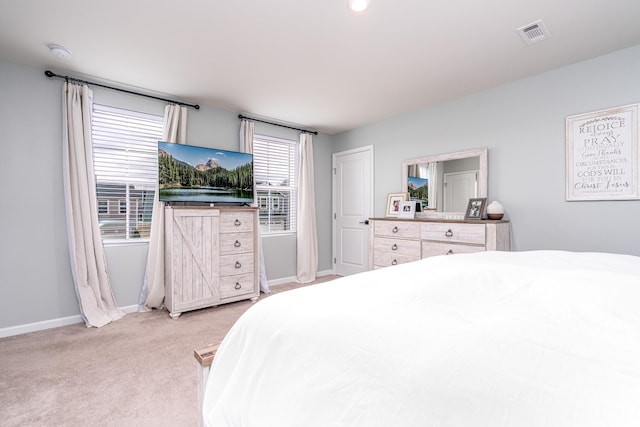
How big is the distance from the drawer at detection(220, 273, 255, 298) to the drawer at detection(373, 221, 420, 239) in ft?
5.50

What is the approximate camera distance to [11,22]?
2.11m

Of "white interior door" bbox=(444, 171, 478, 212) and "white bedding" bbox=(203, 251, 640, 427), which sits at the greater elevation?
"white interior door" bbox=(444, 171, 478, 212)

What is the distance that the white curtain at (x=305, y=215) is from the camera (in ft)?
14.9

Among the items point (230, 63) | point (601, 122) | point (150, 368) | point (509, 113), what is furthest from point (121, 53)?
point (601, 122)

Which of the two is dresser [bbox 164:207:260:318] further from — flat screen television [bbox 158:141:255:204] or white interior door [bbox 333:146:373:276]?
white interior door [bbox 333:146:373:276]

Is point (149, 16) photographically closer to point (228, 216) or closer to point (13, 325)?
point (228, 216)

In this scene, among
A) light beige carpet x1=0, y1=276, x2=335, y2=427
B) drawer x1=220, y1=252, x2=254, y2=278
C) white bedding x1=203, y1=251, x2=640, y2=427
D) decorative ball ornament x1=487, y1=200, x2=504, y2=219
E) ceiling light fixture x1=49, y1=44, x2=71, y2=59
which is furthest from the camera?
drawer x1=220, y1=252, x2=254, y2=278

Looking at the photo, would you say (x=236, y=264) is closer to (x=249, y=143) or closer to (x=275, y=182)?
(x=275, y=182)

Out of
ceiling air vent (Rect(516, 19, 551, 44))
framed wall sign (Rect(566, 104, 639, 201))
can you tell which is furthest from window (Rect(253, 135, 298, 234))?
framed wall sign (Rect(566, 104, 639, 201))

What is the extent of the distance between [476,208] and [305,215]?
233 cm

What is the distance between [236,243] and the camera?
352 cm

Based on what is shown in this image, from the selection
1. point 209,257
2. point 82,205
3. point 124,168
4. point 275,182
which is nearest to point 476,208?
point 275,182

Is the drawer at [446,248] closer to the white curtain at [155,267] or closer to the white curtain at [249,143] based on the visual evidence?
the white curtain at [249,143]

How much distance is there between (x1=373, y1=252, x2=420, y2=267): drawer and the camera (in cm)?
335
